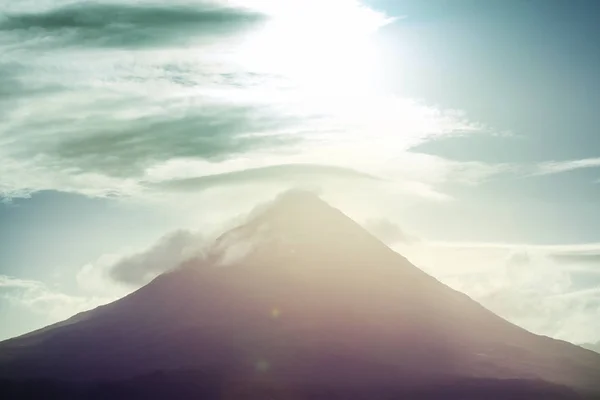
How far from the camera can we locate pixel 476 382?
621ft

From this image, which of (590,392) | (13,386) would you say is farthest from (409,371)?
(13,386)

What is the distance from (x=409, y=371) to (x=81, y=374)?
83892 millimetres

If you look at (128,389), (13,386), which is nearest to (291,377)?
(128,389)

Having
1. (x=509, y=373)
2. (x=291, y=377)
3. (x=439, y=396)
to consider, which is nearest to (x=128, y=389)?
(x=291, y=377)

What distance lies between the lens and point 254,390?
18525cm

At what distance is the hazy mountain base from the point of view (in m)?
181

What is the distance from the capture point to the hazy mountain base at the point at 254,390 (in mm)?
180875

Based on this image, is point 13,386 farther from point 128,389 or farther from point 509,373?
point 509,373

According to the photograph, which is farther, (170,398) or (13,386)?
(13,386)

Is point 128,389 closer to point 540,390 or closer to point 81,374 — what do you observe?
point 81,374

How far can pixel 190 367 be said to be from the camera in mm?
197125

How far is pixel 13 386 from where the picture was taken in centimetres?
19125

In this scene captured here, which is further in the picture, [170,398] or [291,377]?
[291,377]

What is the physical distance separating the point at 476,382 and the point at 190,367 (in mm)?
71419
